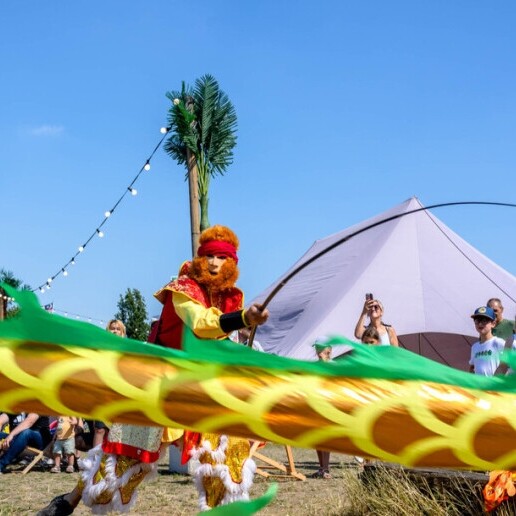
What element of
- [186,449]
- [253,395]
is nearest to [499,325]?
[186,449]

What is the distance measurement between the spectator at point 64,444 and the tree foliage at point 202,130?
4.69 m

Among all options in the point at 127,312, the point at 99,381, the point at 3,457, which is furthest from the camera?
the point at 127,312

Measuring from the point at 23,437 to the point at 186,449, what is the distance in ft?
17.7

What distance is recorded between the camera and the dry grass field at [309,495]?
416cm

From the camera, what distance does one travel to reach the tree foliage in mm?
12414

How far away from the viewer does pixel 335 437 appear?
1.21m

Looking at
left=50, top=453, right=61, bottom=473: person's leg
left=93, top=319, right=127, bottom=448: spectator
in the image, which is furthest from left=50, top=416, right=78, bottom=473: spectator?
left=93, top=319, right=127, bottom=448: spectator

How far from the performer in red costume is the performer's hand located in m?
0.60

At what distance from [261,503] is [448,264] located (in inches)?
479

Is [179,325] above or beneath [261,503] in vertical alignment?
above

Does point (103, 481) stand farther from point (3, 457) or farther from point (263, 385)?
point (3, 457)

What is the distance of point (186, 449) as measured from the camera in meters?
3.46

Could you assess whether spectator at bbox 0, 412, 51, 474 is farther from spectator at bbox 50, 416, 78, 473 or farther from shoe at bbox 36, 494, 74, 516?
shoe at bbox 36, 494, 74, 516

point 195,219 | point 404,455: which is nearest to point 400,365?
point 404,455
